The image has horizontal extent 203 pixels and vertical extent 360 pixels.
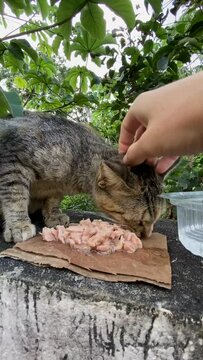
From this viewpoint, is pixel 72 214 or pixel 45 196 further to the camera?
pixel 72 214

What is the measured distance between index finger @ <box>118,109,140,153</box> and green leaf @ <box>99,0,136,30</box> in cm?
36

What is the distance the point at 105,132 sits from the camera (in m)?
3.47

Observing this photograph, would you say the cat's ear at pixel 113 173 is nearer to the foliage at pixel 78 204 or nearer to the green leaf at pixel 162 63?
the green leaf at pixel 162 63

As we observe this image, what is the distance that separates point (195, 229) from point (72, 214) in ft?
2.32

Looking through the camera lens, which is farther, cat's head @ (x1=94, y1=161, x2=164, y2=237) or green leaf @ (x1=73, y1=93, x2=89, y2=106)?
green leaf @ (x1=73, y1=93, x2=89, y2=106)

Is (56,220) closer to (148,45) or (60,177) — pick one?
(60,177)

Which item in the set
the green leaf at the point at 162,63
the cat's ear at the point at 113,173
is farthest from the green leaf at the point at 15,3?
the cat's ear at the point at 113,173

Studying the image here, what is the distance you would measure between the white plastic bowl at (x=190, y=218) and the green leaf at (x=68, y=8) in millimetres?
654

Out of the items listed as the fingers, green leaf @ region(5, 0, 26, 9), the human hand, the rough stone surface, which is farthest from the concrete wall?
green leaf @ region(5, 0, 26, 9)

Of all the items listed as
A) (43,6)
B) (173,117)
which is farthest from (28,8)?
(173,117)

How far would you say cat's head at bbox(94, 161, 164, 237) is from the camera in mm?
1364

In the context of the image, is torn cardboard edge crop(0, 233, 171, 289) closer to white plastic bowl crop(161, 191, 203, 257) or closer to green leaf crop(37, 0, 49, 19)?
white plastic bowl crop(161, 191, 203, 257)

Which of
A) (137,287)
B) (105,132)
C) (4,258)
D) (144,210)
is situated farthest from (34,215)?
(105,132)

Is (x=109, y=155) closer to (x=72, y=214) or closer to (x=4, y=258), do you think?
(x=72, y=214)
